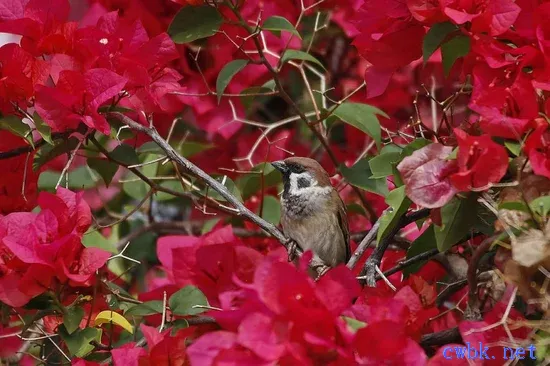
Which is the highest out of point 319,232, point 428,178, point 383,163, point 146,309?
point 428,178

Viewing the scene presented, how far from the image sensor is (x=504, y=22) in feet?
4.11

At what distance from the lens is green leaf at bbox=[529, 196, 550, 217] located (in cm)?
108

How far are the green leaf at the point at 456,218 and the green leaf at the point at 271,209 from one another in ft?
2.68

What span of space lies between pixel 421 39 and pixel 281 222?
0.91 metres

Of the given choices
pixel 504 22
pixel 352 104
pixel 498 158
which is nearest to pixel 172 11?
pixel 352 104

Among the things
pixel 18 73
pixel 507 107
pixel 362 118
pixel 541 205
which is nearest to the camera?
pixel 541 205

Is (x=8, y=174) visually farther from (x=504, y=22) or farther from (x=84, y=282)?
(x=504, y=22)

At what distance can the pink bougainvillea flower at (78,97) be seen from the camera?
4.60 ft

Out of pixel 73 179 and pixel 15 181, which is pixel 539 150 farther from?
pixel 73 179

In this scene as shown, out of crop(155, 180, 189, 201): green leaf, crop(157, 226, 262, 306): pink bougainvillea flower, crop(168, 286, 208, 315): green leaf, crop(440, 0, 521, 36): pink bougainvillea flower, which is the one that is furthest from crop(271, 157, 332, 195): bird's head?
crop(440, 0, 521, 36): pink bougainvillea flower

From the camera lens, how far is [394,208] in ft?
4.12

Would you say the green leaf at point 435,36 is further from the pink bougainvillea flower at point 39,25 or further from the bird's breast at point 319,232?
the bird's breast at point 319,232

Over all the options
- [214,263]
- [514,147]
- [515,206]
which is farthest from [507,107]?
[214,263]

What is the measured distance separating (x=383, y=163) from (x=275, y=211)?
663 millimetres
